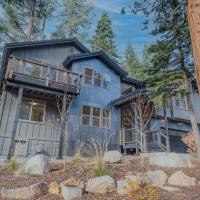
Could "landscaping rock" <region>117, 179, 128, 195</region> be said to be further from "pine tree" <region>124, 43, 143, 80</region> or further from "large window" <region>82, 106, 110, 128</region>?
"pine tree" <region>124, 43, 143, 80</region>

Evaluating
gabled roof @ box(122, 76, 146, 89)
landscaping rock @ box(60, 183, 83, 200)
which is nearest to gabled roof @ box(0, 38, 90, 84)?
gabled roof @ box(122, 76, 146, 89)

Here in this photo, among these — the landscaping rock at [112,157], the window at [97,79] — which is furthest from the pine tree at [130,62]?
the landscaping rock at [112,157]

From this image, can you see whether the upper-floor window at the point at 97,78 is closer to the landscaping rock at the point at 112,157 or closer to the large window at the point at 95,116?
the large window at the point at 95,116

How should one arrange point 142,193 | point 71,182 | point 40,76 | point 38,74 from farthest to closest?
1. point 38,74
2. point 40,76
3. point 71,182
4. point 142,193

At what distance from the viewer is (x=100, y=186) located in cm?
512

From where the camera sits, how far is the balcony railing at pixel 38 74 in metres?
11.8

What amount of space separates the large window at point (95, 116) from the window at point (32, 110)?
2.98 m

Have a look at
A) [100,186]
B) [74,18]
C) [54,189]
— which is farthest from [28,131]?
[74,18]

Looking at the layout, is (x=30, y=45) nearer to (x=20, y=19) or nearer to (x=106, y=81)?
(x=106, y=81)

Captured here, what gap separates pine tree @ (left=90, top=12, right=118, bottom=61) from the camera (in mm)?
30306

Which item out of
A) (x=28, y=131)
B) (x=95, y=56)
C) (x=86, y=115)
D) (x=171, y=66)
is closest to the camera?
(x=171, y=66)

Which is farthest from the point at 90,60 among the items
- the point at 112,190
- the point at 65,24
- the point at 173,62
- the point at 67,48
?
the point at 65,24

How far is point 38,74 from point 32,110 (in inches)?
94.2

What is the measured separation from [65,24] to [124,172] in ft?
88.7
